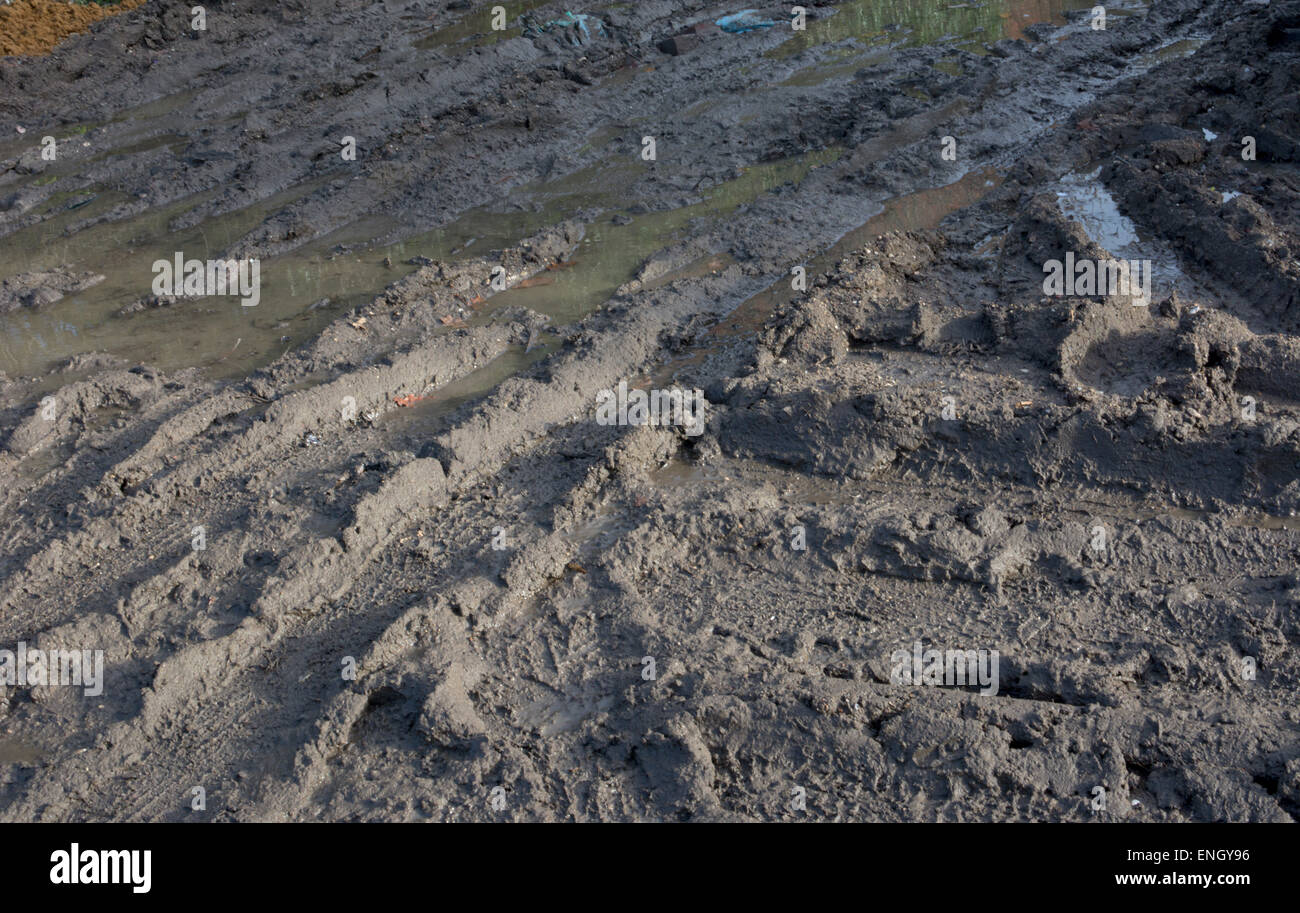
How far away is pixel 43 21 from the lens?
13.1 meters

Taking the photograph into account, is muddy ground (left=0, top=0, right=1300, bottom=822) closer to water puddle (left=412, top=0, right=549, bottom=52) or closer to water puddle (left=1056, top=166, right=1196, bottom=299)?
water puddle (left=1056, top=166, right=1196, bottom=299)

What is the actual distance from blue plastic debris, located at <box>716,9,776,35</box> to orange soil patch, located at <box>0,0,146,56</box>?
8480 millimetres

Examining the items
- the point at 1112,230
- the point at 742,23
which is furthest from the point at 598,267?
the point at 742,23

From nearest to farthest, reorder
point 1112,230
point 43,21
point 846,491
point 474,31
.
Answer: point 846,491
point 1112,230
point 474,31
point 43,21

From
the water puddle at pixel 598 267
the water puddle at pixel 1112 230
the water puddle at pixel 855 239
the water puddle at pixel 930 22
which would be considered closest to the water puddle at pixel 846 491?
the water puddle at pixel 855 239

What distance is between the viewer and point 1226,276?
686cm

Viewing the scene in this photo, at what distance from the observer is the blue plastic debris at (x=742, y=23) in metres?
12.5

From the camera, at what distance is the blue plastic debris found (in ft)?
41.1

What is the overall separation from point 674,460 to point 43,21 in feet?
42.5

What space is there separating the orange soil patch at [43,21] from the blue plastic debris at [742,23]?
27.8 feet

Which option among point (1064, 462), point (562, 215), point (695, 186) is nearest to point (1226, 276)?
point (1064, 462)

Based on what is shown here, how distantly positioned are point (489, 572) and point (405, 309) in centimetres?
325

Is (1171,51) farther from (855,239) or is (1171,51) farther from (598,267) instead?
(598,267)

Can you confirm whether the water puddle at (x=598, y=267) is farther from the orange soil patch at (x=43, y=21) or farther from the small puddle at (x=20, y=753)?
the orange soil patch at (x=43, y=21)
